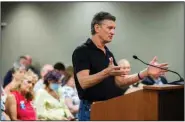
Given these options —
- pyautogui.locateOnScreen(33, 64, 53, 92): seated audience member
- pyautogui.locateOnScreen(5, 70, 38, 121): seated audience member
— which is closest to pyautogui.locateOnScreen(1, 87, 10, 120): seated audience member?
pyautogui.locateOnScreen(5, 70, 38, 121): seated audience member

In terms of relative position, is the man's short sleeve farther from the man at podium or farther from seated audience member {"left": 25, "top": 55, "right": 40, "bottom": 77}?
seated audience member {"left": 25, "top": 55, "right": 40, "bottom": 77}

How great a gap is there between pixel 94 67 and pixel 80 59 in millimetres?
138

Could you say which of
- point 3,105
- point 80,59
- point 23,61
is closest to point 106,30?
point 80,59

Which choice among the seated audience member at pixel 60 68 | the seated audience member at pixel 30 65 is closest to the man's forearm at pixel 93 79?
the seated audience member at pixel 60 68

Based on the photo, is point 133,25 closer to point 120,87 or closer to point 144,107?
point 120,87

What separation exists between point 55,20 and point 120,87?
73cm

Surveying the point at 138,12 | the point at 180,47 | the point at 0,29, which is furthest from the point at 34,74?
the point at 180,47

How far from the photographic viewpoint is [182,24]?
2.89 metres

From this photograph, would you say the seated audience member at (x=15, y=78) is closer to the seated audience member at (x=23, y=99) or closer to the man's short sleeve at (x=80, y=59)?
the seated audience member at (x=23, y=99)

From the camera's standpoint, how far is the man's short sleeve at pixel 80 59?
2744 mm

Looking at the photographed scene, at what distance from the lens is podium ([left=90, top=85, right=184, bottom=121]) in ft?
7.21

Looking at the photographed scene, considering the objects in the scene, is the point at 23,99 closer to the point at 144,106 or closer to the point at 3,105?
the point at 3,105

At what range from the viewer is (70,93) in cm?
292

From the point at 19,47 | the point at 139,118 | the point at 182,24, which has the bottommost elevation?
the point at 139,118
